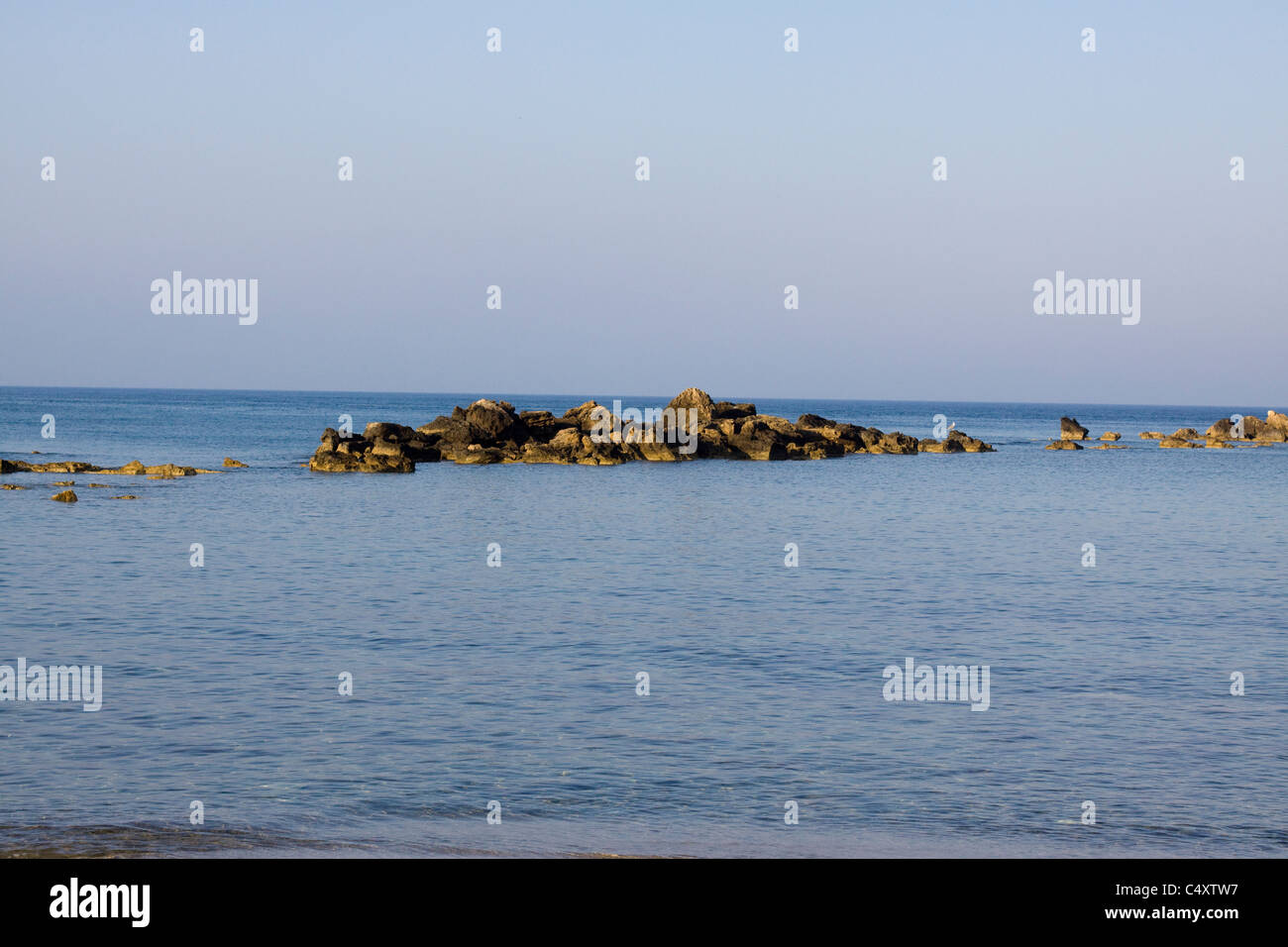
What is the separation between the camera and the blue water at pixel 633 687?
44.2ft

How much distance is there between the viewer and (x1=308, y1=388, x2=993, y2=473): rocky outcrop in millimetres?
79062

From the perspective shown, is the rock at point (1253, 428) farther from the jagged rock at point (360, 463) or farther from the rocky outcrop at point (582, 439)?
the jagged rock at point (360, 463)

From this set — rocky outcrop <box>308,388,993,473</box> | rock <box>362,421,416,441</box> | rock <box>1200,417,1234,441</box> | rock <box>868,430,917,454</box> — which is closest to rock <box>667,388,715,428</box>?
rocky outcrop <box>308,388,993,473</box>

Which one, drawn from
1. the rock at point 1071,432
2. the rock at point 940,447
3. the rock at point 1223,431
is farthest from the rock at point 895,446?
the rock at point 1223,431

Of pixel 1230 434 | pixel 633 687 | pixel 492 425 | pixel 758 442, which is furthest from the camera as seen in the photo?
pixel 1230 434

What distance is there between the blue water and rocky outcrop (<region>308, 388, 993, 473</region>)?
3064cm

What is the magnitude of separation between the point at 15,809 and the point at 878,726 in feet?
38.8

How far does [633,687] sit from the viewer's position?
20109 millimetres

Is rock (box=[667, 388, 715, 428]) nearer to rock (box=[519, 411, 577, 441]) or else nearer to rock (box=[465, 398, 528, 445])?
rock (box=[519, 411, 577, 441])

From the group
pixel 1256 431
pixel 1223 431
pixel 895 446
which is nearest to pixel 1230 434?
pixel 1223 431

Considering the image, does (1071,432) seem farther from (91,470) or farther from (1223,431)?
(91,470)

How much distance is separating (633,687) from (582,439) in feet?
224

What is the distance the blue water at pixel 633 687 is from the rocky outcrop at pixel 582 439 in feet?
101
